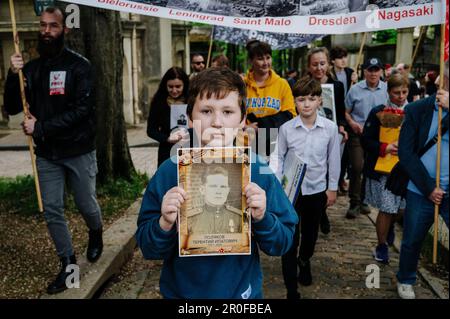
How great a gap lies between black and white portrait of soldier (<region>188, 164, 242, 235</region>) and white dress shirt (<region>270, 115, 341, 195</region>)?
7.65 ft

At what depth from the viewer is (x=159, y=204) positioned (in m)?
2.15

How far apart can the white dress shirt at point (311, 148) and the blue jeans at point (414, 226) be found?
2.42 ft

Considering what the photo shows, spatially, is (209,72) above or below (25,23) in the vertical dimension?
below

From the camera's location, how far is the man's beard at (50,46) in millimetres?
4094

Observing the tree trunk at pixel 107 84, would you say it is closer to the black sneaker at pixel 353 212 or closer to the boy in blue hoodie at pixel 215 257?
the black sneaker at pixel 353 212

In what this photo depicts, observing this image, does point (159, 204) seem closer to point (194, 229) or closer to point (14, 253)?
point (194, 229)

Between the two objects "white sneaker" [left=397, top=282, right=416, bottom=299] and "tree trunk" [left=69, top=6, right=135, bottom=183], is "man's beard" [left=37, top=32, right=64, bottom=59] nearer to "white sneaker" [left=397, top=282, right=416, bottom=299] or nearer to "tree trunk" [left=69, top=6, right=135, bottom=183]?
"tree trunk" [left=69, top=6, right=135, bottom=183]

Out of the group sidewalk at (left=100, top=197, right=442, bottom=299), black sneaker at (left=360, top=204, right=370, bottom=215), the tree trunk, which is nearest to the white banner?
sidewalk at (left=100, top=197, right=442, bottom=299)

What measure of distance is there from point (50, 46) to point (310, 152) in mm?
2380

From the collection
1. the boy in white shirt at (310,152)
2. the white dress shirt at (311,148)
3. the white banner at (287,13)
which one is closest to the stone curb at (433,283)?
the boy in white shirt at (310,152)

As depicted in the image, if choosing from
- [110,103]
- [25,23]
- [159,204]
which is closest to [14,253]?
[110,103]

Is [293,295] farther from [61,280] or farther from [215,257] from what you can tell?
[215,257]

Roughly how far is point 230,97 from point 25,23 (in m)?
16.1

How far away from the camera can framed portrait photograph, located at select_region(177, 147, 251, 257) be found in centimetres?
188
